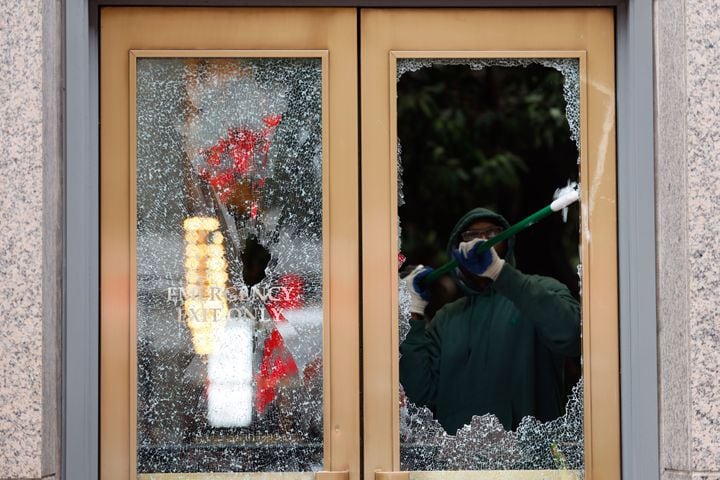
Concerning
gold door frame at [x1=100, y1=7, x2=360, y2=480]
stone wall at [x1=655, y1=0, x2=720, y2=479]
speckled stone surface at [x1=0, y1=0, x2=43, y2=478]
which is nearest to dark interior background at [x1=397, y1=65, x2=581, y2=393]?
gold door frame at [x1=100, y1=7, x2=360, y2=480]

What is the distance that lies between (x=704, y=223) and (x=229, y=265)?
1.97 m

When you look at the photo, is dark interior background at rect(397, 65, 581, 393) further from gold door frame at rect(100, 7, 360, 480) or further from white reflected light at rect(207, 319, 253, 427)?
white reflected light at rect(207, 319, 253, 427)

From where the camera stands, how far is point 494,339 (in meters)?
5.14

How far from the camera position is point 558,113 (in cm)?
515

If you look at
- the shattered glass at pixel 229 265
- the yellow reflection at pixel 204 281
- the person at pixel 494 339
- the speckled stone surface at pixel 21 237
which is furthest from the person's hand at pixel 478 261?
the speckled stone surface at pixel 21 237

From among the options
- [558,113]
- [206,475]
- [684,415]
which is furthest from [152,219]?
[684,415]

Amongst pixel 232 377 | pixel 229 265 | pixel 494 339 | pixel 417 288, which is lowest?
pixel 232 377

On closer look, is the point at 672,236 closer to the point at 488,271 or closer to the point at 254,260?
the point at 488,271

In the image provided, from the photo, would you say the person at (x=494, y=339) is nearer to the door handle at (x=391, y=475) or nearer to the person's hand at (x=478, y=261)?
the person's hand at (x=478, y=261)

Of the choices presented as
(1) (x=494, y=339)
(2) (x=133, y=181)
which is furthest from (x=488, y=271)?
(2) (x=133, y=181)

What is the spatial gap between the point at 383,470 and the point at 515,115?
1.63 meters

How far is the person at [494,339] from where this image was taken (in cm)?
511

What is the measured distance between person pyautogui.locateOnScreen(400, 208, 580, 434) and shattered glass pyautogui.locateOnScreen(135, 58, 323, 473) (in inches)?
21.0

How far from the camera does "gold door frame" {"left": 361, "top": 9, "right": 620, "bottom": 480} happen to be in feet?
16.6
